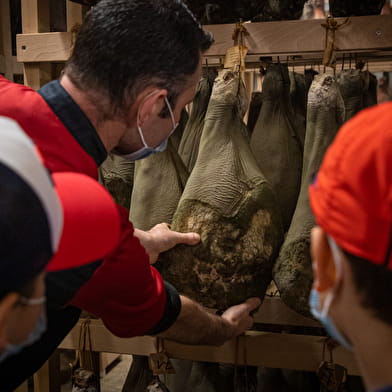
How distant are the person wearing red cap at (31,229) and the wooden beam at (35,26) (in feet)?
4.06

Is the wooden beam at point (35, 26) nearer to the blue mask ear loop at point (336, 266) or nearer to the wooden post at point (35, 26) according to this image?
the wooden post at point (35, 26)

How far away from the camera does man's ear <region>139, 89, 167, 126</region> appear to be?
1.35 m

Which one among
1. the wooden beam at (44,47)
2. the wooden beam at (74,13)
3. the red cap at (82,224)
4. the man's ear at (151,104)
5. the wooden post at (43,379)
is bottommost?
the wooden post at (43,379)

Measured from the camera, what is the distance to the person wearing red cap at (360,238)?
0.71 meters

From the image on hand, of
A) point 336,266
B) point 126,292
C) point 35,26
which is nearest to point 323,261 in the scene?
point 336,266

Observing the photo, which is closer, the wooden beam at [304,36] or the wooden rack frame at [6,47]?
the wooden beam at [304,36]

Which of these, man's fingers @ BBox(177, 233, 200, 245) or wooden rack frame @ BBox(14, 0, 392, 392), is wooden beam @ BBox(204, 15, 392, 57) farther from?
man's fingers @ BBox(177, 233, 200, 245)

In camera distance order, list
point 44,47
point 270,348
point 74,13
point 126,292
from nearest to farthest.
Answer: point 126,292 → point 270,348 → point 44,47 → point 74,13

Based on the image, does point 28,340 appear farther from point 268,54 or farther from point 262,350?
point 268,54

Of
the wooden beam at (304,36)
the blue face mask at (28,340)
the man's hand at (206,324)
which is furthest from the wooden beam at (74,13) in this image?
the blue face mask at (28,340)

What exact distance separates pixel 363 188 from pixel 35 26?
4.84ft

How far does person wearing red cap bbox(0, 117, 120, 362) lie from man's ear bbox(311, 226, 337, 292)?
1.00 feet

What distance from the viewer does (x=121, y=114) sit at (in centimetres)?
135

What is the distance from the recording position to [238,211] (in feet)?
4.97
